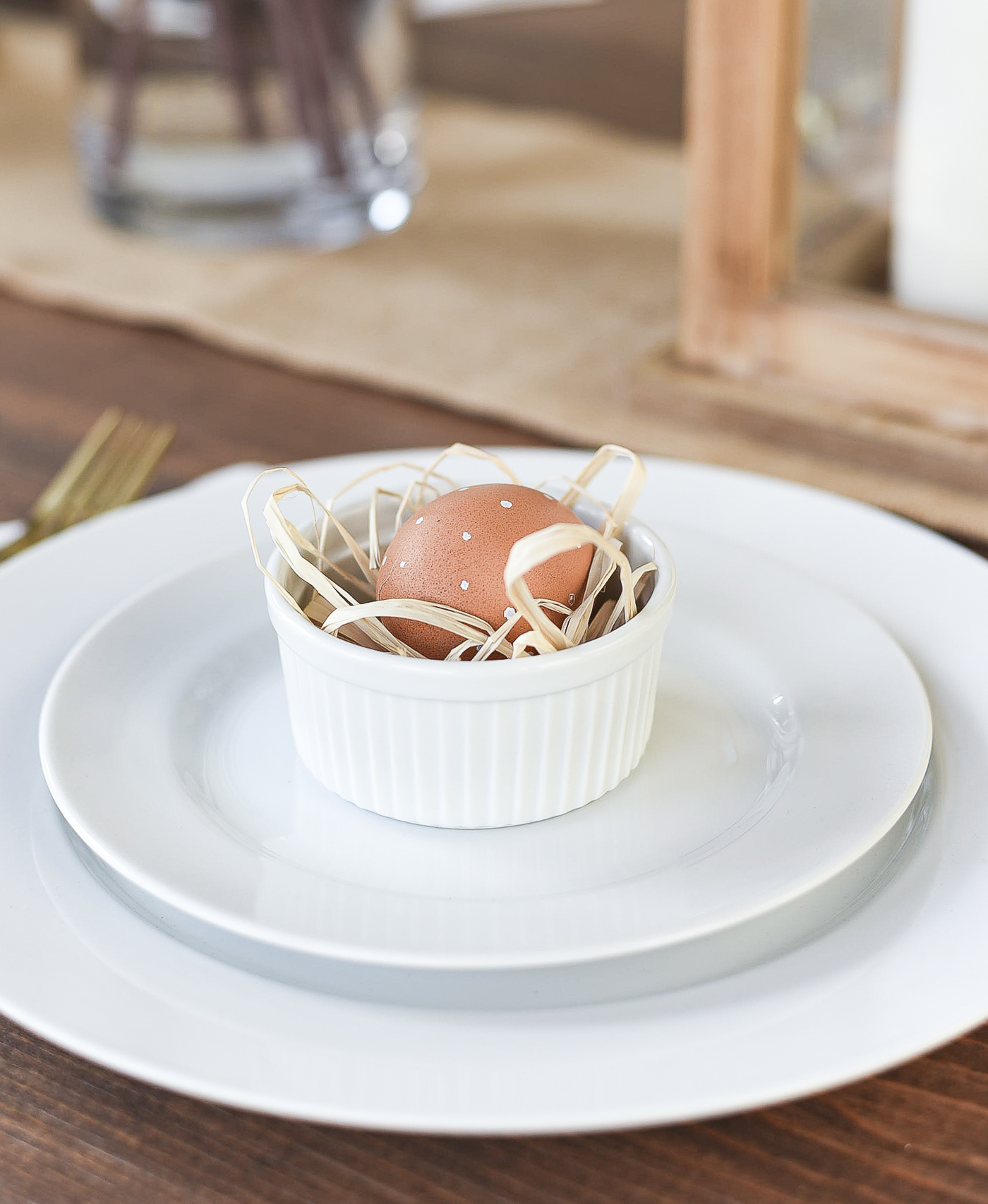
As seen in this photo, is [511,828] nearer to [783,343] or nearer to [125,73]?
[783,343]

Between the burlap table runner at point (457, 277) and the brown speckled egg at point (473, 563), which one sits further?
the burlap table runner at point (457, 277)

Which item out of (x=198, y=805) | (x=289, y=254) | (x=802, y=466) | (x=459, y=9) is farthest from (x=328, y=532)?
(x=459, y=9)

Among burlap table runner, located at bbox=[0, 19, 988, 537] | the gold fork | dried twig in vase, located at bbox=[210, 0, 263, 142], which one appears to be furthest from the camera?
dried twig in vase, located at bbox=[210, 0, 263, 142]

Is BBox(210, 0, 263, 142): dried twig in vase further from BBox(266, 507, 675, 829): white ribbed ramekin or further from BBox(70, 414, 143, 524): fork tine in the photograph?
BBox(266, 507, 675, 829): white ribbed ramekin

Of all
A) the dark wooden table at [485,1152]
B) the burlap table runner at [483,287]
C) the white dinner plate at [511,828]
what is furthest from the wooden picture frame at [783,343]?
the dark wooden table at [485,1152]

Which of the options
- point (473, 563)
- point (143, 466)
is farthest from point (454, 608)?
point (143, 466)

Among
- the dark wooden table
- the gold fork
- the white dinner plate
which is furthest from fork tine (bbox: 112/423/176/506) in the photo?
the dark wooden table

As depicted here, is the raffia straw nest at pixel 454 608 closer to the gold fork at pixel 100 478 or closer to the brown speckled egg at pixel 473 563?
the brown speckled egg at pixel 473 563
